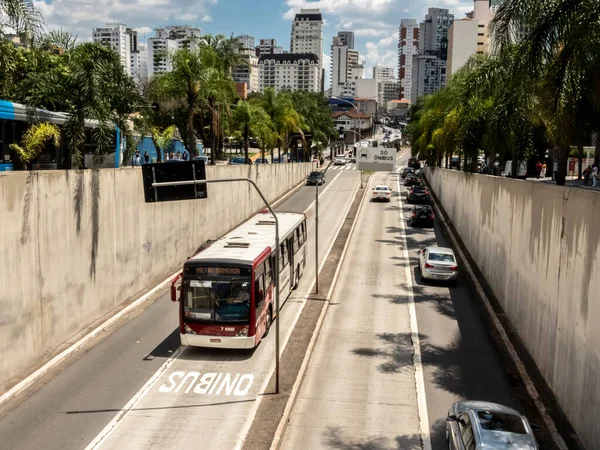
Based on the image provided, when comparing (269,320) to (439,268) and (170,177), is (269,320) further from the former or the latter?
(439,268)

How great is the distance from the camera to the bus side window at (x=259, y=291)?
18217 mm

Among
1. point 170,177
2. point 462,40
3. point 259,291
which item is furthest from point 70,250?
point 462,40

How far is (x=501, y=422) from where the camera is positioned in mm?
12023

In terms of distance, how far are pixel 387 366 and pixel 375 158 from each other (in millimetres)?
22309

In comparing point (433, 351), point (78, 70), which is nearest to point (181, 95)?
point (78, 70)

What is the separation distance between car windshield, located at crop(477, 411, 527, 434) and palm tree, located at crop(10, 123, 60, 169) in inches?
629

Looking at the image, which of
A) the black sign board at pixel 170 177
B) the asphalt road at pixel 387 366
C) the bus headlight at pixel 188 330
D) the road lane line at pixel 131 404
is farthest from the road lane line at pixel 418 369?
the black sign board at pixel 170 177

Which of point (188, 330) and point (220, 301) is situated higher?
point (220, 301)

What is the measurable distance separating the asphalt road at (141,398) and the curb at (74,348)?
0.29 meters

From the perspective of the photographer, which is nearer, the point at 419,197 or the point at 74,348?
the point at 74,348

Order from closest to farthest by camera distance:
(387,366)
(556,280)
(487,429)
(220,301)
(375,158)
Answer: (487,429) → (556,280) → (220,301) → (387,366) → (375,158)

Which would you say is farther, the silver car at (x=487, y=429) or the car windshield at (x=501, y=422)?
the car windshield at (x=501, y=422)

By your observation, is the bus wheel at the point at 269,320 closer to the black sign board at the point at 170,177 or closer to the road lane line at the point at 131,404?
the road lane line at the point at 131,404

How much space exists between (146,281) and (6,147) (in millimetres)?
7881
